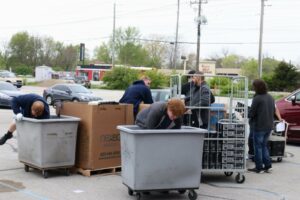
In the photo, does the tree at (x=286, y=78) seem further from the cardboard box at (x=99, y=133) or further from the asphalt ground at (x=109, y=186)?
the cardboard box at (x=99, y=133)

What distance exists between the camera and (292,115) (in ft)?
43.6

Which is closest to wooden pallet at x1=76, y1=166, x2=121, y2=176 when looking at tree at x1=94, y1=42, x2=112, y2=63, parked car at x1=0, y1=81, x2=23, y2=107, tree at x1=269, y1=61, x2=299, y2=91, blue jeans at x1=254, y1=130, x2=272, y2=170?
blue jeans at x1=254, y1=130, x2=272, y2=170

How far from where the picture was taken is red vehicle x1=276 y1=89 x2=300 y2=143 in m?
13.2

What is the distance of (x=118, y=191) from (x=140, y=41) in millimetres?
86015

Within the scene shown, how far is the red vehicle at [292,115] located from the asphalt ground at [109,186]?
393cm

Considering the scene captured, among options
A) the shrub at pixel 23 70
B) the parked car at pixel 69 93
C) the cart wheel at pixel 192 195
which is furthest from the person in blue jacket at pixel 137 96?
the shrub at pixel 23 70

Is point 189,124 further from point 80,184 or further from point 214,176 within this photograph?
point 80,184

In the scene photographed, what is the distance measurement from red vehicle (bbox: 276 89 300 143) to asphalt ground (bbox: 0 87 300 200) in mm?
3929

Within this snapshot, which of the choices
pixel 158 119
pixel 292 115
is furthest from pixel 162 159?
pixel 292 115

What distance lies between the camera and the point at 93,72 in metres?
84.9

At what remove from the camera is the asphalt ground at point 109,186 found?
275 inches

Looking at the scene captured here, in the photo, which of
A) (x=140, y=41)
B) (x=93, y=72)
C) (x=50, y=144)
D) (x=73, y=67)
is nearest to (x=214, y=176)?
(x=50, y=144)


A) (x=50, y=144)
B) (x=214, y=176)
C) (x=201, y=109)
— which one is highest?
(x=201, y=109)

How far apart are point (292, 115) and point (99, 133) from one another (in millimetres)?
6932
